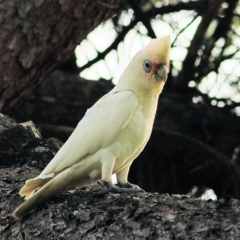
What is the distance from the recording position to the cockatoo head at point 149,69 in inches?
85.5

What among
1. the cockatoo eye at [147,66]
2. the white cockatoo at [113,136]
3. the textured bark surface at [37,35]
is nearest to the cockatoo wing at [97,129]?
the white cockatoo at [113,136]

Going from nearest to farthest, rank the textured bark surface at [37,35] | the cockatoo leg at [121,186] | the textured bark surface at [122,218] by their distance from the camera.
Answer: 1. the textured bark surface at [122,218]
2. the cockatoo leg at [121,186]
3. the textured bark surface at [37,35]

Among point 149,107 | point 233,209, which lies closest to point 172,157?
point 149,107

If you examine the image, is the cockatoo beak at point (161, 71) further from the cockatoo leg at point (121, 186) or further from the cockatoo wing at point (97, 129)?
the cockatoo leg at point (121, 186)

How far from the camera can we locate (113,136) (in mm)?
2121

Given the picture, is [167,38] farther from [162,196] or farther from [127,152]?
[162,196]

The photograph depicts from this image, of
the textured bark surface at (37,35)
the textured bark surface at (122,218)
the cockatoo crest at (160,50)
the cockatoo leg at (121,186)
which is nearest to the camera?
the textured bark surface at (122,218)

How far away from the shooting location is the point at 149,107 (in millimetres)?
2264

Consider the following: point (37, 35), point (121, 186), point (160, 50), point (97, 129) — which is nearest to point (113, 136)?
point (97, 129)

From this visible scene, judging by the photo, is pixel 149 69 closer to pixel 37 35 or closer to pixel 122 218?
pixel 122 218

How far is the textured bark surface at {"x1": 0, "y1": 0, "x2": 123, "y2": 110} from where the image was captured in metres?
2.96

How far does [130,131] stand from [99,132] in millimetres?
113

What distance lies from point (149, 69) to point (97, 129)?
0.30m

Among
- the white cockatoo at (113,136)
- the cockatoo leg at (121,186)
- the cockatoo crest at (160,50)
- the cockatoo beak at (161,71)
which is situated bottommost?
the cockatoo leg at (121,186)
